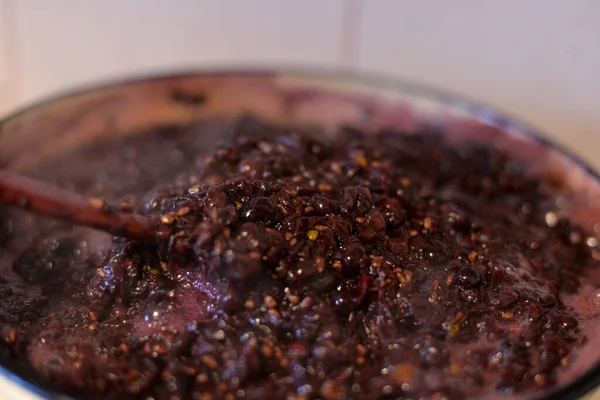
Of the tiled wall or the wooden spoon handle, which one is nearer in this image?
the wooden spoon handle

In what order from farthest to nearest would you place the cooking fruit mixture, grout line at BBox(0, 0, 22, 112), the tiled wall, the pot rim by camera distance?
1. grout line at BBox(0, 0, 22, 112)
2. the tiled wall
3. the pot rim
4. the cooking fruit mixture

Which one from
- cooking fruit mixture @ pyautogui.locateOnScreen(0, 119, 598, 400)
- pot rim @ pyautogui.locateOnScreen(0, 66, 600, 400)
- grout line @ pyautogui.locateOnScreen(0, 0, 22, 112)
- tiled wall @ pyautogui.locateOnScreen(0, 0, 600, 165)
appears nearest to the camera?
cooking fruit mixture @ pyautogui.locateOnScreen(0, 119, 598, 400)

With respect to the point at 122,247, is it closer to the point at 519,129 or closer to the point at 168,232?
the point at 168,232

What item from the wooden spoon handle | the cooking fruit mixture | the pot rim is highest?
the pot rim

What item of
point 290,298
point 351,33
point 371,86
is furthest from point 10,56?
point 290,298

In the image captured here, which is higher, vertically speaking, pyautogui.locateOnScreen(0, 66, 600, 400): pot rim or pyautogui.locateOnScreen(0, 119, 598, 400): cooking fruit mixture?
pyautogui.locateOnScreen(0, 66, 600, 400): pot rim

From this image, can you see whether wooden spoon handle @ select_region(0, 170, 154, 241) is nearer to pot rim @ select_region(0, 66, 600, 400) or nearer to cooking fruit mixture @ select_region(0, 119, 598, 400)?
cooking fruit mixture @ select_region(0, 119, 598, 400)

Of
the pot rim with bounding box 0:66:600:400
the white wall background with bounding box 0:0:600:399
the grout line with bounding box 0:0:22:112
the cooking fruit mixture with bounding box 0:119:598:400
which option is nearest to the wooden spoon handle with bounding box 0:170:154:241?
the cooking fruit mixture with bounding box 0:119:598:400
